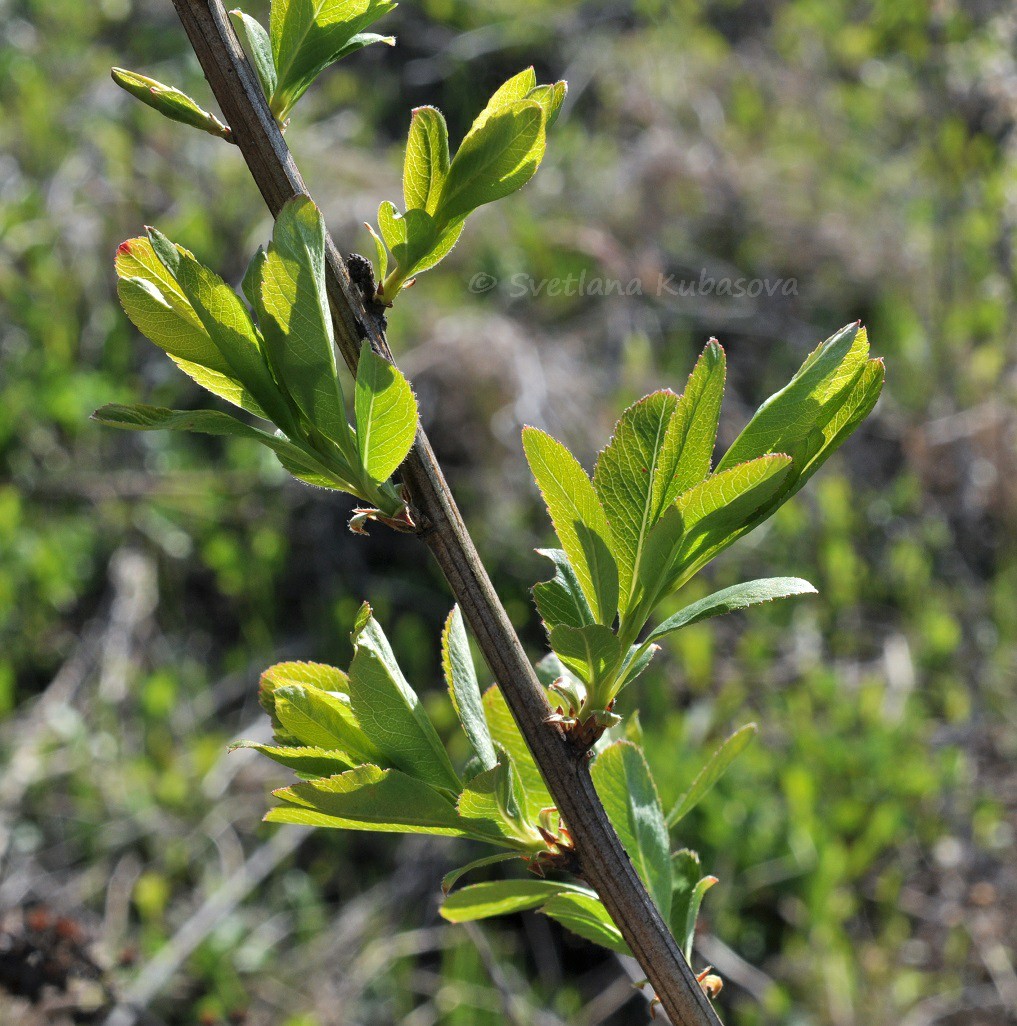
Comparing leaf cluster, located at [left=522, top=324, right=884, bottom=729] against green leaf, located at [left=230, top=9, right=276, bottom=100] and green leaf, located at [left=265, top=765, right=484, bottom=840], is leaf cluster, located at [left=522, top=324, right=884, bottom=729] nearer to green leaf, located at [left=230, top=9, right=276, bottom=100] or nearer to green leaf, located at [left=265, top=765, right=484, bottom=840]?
green leaf, located at [left=265, top=765, right=484, bottom=840]

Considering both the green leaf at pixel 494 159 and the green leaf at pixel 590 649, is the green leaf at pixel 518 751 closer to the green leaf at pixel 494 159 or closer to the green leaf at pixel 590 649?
the green leaf at pixel 590 649

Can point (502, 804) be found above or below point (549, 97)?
below

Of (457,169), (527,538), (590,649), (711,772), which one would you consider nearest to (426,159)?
(457,169)

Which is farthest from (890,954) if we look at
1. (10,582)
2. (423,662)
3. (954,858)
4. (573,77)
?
(573,77)

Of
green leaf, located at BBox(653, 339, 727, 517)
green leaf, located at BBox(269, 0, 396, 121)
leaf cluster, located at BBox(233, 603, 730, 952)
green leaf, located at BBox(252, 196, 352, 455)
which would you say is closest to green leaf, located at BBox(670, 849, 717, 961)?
leaf cluster, located at BBox(233, 603, 730, 952)

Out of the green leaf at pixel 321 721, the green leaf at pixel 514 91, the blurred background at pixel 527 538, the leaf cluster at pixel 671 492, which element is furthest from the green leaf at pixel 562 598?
the blurred background at pixel 527 538

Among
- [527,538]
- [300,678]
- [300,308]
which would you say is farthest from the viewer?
[527,538]

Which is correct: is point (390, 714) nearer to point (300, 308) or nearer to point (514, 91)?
point (300, 308)
